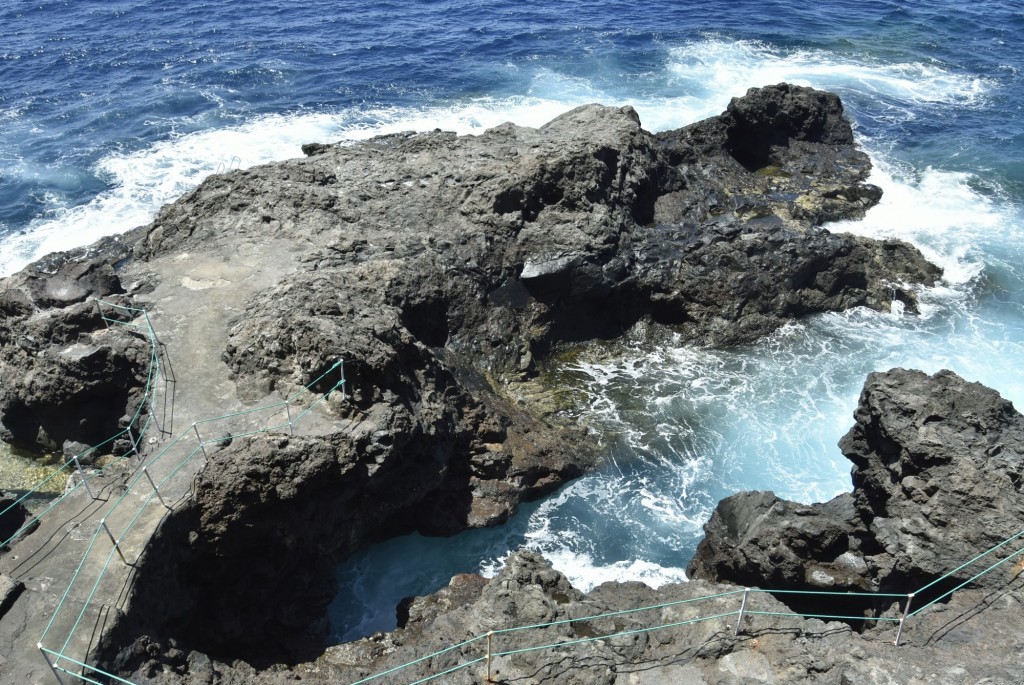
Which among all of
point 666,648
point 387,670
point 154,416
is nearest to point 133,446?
point 154,416

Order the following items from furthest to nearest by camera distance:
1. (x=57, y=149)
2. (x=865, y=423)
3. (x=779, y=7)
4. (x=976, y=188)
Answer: (x=779, y=7)
(x=57, y=149)
(x=976, y=188)
(x=865, y=423)

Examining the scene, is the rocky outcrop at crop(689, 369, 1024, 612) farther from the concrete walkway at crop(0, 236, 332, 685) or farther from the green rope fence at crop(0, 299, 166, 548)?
the green rope fence at crop(0, 299, 166, 548)

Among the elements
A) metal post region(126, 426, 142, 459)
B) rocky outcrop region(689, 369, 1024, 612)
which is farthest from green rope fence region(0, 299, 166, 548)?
rocky outcrop region(689, 369, 1024, 612)

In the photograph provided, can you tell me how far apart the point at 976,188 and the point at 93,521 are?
32.4 meters

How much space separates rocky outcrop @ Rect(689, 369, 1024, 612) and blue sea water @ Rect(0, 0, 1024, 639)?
243 cm

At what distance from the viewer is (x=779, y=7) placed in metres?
52.4

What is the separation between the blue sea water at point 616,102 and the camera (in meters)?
18.9

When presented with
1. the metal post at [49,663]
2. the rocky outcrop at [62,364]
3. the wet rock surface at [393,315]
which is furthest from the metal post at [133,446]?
the metal post at [49,663]

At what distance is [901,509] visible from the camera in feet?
47.1

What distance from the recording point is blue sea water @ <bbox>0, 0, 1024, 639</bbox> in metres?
18.9

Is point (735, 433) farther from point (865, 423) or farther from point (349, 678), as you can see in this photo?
point (349, 678)

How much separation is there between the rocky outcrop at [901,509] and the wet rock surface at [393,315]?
2867mm

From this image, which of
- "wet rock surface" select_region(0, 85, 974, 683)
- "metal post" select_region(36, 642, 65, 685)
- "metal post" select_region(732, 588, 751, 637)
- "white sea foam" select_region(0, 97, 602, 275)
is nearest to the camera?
"metal post" select_region(36, 642, 65, 685)

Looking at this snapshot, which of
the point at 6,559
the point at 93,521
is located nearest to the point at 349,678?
the point at 93,521
